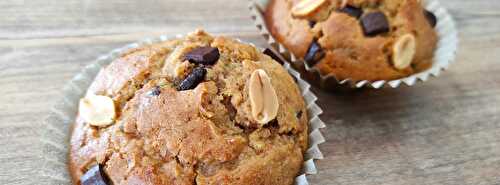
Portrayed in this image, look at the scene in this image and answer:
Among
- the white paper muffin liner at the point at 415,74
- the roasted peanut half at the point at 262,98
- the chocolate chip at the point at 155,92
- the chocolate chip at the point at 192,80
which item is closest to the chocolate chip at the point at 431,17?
the white paper muffin liner at the point at 415,74

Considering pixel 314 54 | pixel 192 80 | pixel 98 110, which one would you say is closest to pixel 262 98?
pixel 192 80

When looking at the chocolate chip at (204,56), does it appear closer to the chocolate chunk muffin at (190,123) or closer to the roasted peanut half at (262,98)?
the chocolate chunk muffin at (190,123)

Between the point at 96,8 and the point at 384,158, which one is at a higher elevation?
the point at 96,8

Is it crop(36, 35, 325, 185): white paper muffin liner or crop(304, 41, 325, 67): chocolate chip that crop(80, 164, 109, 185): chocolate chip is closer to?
crop(36, 35, 325, 185): white paper muffin liner

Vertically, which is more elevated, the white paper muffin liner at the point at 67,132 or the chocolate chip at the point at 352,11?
the chocolate chip at the point at 352,11

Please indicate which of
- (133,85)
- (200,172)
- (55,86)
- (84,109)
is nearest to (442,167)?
(200,172)

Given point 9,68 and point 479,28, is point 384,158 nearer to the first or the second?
point 479,28
